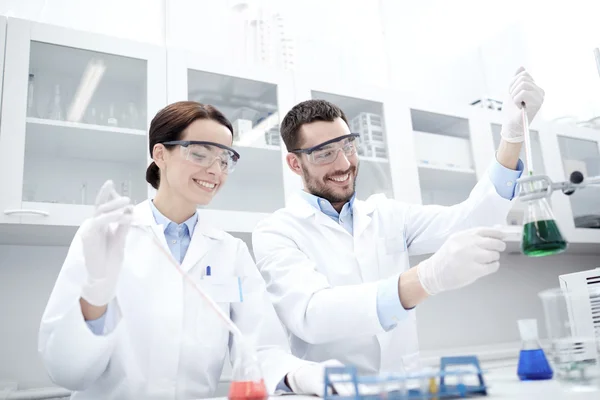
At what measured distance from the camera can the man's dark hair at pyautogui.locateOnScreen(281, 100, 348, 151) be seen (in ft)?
5.79

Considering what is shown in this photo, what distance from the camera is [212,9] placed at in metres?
2.99

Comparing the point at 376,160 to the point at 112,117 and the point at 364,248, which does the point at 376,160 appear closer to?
the point at 364,248

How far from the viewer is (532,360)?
103cm

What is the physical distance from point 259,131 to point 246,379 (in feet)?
5.88

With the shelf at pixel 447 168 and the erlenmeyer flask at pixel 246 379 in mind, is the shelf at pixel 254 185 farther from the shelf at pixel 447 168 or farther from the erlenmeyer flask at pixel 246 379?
the erlenmeyer flask at pixel 246 379

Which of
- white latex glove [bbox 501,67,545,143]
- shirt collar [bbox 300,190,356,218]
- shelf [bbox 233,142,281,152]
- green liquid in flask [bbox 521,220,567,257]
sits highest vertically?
shelf [bbox 233,142,281,152]

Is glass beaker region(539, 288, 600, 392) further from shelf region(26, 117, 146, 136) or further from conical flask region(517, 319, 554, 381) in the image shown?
shelf region(26, 117, 146, 136)

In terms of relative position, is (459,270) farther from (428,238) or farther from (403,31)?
(403,31)

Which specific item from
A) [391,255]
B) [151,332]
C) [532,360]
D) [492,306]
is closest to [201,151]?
[151,332]

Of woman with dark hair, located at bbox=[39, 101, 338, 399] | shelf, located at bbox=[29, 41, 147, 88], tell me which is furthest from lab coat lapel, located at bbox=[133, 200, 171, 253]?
shelf, located at bbox=[29, 41, 147, 88]

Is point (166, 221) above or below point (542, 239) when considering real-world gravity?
above

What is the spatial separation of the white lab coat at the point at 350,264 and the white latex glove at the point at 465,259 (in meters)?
0.17

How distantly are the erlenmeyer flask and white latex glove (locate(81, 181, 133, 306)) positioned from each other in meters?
0.36

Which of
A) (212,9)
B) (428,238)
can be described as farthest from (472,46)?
(428,238)
